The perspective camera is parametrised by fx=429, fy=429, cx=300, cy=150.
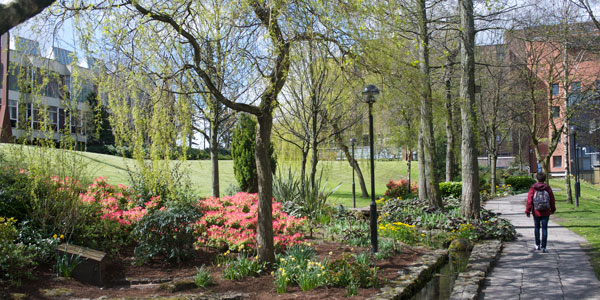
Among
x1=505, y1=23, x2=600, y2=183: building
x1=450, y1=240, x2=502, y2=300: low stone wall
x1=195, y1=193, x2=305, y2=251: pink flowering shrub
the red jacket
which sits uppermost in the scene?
x1=505, y1=23, x2=600, y2=183: building

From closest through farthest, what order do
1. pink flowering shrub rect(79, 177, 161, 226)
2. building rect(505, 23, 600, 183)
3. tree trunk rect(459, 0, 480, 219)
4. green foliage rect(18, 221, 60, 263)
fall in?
green foliage rect(18, 221, 60, 263), pink flowering shrub rect(79, 177, 161, 226), tree trunk rect(459, 0, 480, 219), building rect(505, 23, 600, 183)

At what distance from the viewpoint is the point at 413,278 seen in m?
6.73

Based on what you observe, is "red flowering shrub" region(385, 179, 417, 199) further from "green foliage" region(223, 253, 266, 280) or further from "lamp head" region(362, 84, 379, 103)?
"green foliage" region(223, 253, 266, 280)

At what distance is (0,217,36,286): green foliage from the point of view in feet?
19.5

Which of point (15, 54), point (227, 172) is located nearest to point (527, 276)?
point (15, 54)

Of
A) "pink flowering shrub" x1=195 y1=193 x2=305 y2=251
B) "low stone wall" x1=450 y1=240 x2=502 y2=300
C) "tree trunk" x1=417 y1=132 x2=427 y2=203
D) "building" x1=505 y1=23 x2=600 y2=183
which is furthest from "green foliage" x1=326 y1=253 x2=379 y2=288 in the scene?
"tree trunk" x1=417 y1=132 x2=427 y2=203

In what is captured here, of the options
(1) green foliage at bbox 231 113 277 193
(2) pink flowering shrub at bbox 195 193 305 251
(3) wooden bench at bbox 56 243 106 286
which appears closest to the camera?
(3) wooden bench at bbox 56 243 106 286

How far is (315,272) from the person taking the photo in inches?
241

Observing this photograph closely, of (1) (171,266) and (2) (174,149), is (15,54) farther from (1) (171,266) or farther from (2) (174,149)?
(2) (174,149)

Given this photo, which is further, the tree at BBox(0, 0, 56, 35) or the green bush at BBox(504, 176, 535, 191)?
the green bush at BBox(504, 176, 535, 191)

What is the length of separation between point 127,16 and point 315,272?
15.8ft

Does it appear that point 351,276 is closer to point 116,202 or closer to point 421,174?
point 116,202

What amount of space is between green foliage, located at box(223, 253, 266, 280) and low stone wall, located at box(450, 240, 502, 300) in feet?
9.58

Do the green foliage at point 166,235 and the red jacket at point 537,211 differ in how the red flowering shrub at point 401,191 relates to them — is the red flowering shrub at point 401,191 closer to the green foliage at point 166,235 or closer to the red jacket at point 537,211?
the red jacket at point 537,211
